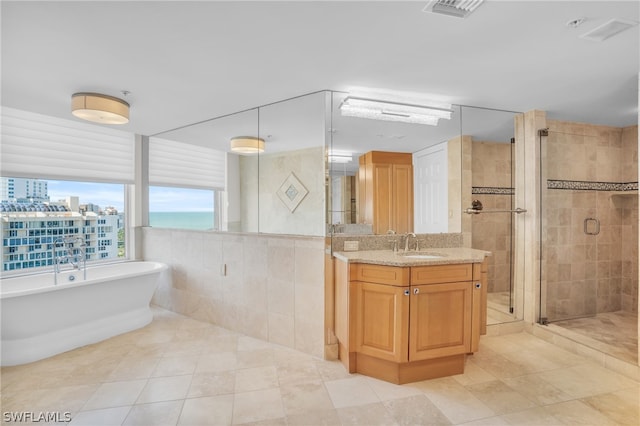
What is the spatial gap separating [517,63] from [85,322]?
167 inches

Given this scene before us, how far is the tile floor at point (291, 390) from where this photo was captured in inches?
72.6

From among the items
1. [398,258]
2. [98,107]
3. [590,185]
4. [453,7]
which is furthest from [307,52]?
[590,185]

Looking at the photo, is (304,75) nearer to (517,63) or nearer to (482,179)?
(517,63)

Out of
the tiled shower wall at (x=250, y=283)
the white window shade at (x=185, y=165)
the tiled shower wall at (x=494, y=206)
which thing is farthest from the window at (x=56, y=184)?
the tiled shower wall at (x=494, y=206)

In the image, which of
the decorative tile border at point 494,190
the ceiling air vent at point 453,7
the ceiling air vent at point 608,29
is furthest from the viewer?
the decorative tile border at point 494,190

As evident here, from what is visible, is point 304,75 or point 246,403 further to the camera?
point 304,75

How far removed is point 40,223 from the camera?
327 cm

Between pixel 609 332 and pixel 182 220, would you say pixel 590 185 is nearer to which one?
pixel 609 332

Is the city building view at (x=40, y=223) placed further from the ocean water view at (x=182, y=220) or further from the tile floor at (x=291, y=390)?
the tile floor at (x=291, y=390)

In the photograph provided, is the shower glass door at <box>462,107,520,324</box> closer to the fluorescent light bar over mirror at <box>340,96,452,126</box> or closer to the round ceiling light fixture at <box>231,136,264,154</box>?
the fluorescent light bar over mirror at <box>340,96,452,126</box>

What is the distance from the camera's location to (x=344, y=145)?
2.65 metres

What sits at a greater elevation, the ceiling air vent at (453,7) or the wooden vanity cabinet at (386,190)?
the ceiling air vent at (453,7)

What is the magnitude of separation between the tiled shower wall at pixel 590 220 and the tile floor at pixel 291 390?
109cm

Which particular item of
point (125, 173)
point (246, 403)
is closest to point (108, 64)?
point (125, 173)
